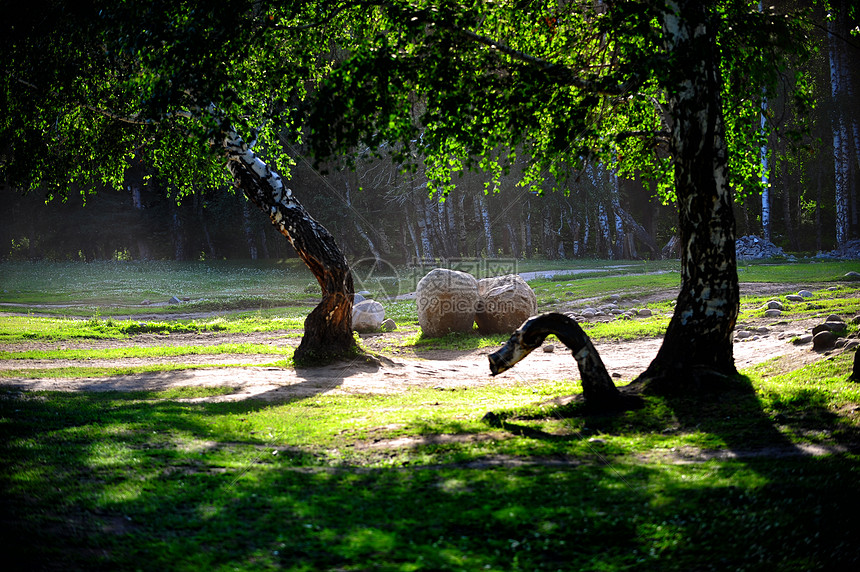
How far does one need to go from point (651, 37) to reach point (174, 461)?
6485 millimetres

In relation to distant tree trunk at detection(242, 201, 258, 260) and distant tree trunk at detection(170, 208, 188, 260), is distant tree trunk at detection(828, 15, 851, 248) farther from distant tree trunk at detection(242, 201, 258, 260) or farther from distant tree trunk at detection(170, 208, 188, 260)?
distant tree trunk at detection(170, 208, 188, 260)

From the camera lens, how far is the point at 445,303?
16.9 m

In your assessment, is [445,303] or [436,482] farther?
[445,303]

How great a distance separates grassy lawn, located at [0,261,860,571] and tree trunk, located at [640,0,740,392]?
1.73 feet

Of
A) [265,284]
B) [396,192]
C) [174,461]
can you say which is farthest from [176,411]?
[396,192]

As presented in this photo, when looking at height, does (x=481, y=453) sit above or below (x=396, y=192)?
below

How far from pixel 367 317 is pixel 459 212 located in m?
27.2

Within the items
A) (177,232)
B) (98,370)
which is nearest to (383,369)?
(98,370)

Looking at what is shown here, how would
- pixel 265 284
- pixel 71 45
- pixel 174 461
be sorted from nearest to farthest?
pixel 174 461, pixel 71 45, pixel 265 284

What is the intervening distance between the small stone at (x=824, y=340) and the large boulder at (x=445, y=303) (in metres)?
8.68

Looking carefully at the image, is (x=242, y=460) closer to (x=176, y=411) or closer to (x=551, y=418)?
(x=176, y=411)

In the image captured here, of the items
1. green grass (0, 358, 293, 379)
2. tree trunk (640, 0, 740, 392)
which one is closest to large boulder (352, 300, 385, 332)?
green grass (0, 358, 293, 379)

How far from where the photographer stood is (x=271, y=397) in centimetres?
964

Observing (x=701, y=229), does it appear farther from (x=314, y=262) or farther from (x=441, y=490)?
(x=314, y=262)
